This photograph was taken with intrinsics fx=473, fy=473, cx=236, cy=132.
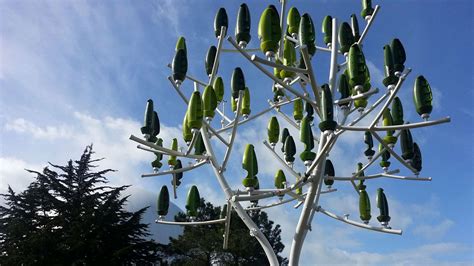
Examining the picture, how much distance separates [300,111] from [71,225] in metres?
14.2

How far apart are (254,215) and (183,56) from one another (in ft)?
82.8

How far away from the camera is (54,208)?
74.2 feet

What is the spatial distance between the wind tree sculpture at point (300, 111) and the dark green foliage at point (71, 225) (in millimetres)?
11803

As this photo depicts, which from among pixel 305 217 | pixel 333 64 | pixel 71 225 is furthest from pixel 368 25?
pixel 71 225

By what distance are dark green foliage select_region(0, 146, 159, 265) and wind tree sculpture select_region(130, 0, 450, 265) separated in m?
11.8

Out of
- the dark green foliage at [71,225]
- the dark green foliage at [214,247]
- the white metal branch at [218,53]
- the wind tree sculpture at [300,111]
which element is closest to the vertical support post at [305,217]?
the wind tree sculpture at [300,111]

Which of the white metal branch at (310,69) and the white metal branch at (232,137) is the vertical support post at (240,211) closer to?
the white metal branch at (232,137)

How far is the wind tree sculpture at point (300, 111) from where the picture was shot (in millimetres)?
7109

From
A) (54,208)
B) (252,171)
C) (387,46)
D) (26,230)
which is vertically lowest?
(252,171)

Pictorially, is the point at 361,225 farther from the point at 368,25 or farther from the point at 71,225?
the point at 71,225

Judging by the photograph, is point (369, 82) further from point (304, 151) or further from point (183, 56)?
point (183, 56)

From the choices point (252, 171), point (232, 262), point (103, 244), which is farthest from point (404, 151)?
point (232, 262)

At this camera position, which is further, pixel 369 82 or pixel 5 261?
pixel 5 261

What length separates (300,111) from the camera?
33.9 feet
